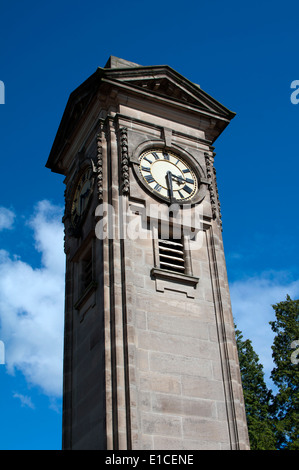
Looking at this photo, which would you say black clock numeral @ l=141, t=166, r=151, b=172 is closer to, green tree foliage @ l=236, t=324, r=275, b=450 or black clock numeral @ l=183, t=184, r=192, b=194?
black clock numeral @ l=183, t=184, r=192, b=194

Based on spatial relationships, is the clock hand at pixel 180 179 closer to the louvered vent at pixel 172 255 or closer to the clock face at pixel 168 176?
the clock face at pixel 168 176

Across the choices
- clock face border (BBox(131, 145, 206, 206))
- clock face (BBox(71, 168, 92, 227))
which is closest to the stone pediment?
clock face border (BBox(131, 145, 206, 206))

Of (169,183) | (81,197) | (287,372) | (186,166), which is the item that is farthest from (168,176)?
(287,372)

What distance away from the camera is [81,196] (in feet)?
87.7

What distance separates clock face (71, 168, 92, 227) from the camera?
25.8 m

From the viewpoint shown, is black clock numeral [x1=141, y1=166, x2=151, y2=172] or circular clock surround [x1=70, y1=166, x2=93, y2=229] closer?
black clock numeral [x1=141, y1=166, x2=151, y2=172]

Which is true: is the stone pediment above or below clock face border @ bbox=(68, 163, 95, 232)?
above

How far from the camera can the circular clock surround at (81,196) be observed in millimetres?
25636

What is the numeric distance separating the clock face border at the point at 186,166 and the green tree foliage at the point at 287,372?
1401cm

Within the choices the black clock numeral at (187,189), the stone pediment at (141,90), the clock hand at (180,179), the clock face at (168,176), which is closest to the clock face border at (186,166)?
the clock face at (168,176)

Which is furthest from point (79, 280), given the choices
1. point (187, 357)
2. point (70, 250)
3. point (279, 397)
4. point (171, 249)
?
point (279, 397)

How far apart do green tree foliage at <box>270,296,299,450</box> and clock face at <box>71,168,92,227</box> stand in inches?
613

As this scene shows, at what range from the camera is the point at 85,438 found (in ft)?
69.2

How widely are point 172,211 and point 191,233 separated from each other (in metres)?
1.12
